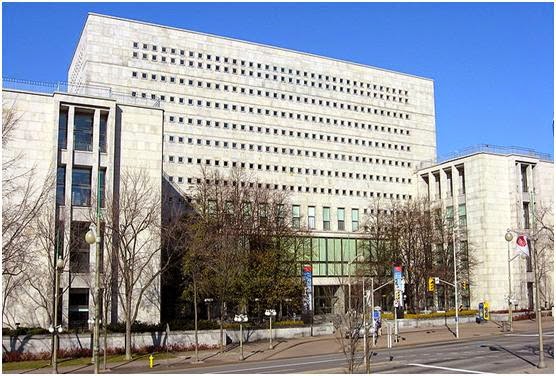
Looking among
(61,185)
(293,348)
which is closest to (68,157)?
(61,185)

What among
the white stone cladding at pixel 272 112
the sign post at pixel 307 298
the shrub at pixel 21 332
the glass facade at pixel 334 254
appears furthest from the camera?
the glass facade at pixel 334 254

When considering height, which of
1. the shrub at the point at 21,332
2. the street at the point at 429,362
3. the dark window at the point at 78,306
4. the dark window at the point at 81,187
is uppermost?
the dark window at the point at 81,187

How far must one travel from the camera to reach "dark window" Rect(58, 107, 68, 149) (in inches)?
2184

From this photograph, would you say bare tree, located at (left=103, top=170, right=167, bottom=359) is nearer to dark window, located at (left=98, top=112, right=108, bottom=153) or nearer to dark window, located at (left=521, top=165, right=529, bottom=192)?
dark window, located at (left=98, top=112, right=108, bottom=153)

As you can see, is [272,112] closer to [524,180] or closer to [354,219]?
[354,219]

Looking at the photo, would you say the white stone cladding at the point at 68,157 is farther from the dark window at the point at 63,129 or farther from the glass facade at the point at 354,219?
the glass facade at the point at 354,219

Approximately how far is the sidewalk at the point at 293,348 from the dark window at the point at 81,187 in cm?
1588

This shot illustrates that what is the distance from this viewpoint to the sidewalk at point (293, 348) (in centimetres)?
4209

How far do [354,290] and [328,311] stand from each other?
7953 millimetres

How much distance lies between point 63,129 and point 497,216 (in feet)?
197

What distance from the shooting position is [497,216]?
89.2 m

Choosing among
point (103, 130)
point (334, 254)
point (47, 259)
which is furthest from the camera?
point (334, 254)

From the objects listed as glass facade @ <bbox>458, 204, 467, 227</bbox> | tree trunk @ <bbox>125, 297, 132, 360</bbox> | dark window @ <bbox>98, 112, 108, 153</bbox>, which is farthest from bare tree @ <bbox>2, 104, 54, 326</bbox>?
glass facade @ <bbox>458, 204, 467, 227</bbox>

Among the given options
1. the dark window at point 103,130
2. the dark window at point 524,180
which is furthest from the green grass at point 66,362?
the dark window at point 524,180
